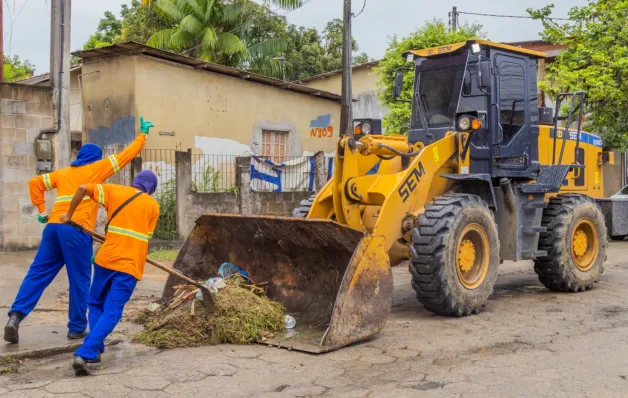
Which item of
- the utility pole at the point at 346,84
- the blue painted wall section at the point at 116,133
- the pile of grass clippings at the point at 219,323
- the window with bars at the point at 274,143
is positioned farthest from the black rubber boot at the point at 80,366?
the window with bars at the point at 274,143

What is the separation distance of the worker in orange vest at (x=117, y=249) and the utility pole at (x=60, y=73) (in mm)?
6542

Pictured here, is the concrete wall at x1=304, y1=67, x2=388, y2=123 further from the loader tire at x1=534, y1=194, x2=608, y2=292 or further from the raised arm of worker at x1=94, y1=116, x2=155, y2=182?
the raised arm of worker at x1=94, y1=116, x2=155, y2=182

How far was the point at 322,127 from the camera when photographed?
2045 cm

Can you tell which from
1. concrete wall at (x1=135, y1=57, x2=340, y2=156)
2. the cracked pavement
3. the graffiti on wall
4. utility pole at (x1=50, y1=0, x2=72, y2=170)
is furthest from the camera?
the graffiti on wall

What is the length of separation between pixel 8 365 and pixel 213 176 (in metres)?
9.41

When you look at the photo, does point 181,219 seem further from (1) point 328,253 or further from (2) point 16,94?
(1) point 328,253

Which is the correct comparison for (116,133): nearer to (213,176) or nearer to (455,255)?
Result: (213,176)

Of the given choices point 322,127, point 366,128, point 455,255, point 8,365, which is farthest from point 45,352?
point 322,127

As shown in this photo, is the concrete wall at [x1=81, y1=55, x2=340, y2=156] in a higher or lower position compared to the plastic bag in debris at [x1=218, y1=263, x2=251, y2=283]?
higher

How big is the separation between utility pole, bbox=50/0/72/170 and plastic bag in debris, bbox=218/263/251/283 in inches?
231

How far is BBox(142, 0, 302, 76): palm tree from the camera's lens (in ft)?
78.4

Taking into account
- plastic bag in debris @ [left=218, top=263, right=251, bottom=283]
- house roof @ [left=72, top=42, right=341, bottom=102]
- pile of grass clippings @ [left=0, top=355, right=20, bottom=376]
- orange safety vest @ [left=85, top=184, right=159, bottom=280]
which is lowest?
pile of grass clippings @ [left=0, top=355, right=20, bottom=376]

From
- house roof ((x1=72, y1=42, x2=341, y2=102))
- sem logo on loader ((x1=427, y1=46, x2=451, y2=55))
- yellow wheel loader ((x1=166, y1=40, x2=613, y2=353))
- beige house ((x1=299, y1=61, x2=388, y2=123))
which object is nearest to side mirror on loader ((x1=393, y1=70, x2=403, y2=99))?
yellow wheel loader ((x1=166, y1=40, x2=613, y2=353))

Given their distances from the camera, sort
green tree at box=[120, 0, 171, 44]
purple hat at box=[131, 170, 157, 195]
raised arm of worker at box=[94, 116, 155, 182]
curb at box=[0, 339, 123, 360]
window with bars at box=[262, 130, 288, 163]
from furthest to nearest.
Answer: green tree at box=[120, 0, 171, 44] → window with bars at box=[262, 130, 288, 163] → raised arm of worker at box=[94, 116, 155, 182] → purple hat at box=[131, 170, 157, 195] → curb at box=[0, 339, 123, 360]
